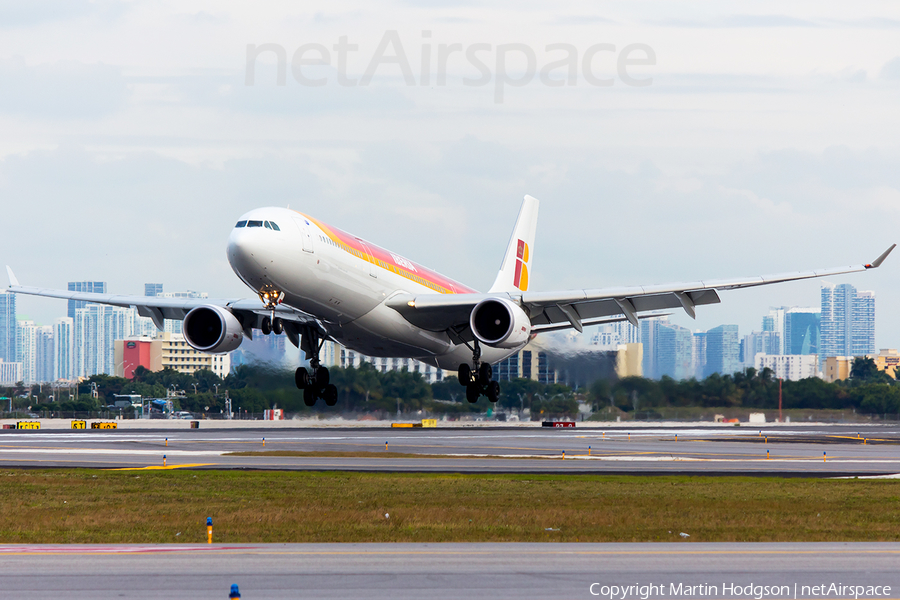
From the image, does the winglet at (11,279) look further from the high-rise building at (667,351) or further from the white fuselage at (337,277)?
the high-rise building at (667,351)

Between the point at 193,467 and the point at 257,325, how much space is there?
27.7ft

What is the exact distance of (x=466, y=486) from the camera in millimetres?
37656

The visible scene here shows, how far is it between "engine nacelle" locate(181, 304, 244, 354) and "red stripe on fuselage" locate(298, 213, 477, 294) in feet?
21.7

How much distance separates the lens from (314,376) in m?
44.0

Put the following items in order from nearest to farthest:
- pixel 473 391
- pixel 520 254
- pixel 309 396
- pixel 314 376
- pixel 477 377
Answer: pixel 477 377
pixel 473 391
pixel 314 376
pixel 309 396
pixel 520 254

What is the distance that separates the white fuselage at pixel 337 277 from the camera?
107 ft

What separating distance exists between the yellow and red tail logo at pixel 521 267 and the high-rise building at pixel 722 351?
33.7 meters

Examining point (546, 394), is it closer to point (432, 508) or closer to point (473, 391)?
point (473, 391)

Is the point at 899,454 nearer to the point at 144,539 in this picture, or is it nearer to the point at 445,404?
the point at 445,404

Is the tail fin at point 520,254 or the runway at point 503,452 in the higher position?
the tail fin at point 520,254

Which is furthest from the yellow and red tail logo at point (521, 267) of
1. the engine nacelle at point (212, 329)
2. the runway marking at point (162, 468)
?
the engine nacelle at point (212, 329)

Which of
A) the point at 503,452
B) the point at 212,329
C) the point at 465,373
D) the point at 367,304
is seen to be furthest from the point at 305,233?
the point at 503,452

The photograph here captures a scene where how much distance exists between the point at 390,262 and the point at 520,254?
18688mm
